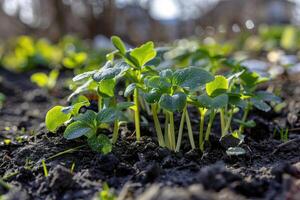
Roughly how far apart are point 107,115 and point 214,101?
37cm

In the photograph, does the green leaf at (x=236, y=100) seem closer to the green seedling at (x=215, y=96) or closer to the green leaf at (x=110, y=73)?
the green seedling at (x=215, y=96)

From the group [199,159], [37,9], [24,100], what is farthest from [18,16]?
[199,159]

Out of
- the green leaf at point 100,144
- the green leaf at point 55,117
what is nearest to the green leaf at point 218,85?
the green leaf at point 100,144

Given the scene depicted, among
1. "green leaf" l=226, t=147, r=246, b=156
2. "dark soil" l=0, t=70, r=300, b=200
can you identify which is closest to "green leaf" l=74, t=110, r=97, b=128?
"dark soil" l=0, t=70, r=300, b=200

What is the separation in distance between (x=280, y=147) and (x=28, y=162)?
955 millimetres

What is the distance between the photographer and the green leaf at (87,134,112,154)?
4.96 ft

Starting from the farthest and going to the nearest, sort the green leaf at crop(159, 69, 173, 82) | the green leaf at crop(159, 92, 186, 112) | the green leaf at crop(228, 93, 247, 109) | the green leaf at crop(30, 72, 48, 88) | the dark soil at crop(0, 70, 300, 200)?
1. the green leaf at crop(30, 72, 48, 88)
2. the green leaf at crop(228, 93, 247, 109)
3. the green leaf at crop(159, 69, 173, 82)
4. the green leaf at crop(159, 92, 186, 112)
5. the dark soil at crop(0, 70, 300, 200)

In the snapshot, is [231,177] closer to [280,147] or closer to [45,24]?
[280,147]

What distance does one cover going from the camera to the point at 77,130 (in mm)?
1511

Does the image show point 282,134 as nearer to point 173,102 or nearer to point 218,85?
point 218,85

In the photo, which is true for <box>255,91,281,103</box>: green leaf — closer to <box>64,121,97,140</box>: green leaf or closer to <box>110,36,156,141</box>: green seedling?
<box>110,36,156,141</box>: green seedling

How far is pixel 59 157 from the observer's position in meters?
1.60

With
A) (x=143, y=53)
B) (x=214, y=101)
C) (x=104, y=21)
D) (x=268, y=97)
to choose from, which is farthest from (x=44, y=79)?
(x=104, y=21)

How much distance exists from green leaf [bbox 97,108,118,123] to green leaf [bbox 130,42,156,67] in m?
0.22
